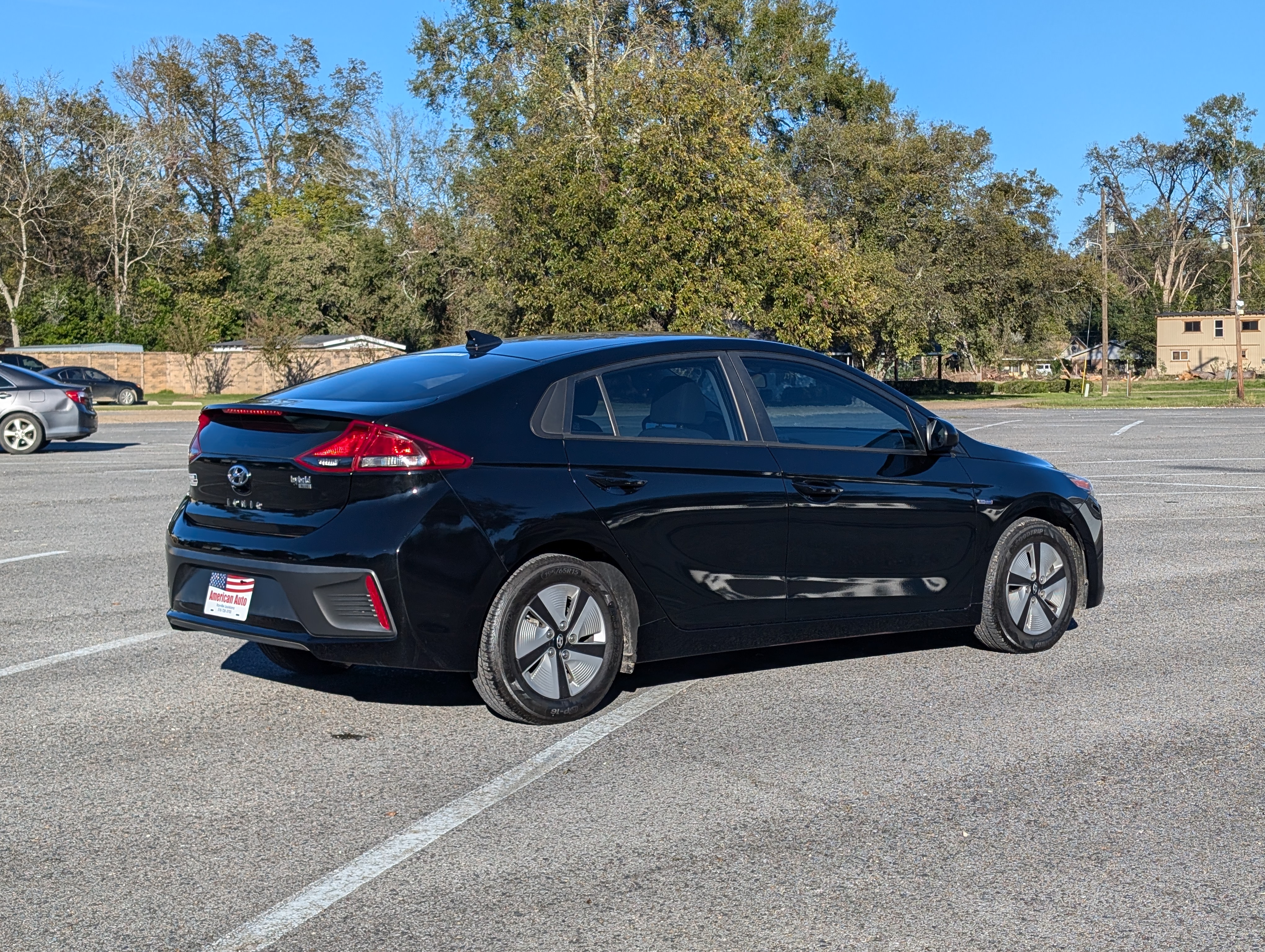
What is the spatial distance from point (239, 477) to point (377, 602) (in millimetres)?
883

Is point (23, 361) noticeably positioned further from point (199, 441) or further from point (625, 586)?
point (625, 586)

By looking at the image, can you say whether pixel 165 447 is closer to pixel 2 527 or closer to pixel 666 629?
pixel 2 527

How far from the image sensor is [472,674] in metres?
5.83

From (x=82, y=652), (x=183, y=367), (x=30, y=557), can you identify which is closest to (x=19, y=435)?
(x=30, y=557)

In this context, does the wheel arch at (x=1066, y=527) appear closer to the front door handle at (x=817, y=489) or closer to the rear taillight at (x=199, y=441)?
the front door handle at (x=817, y=489)

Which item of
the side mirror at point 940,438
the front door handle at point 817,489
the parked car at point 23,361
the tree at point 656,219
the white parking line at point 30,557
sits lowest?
the white parking line at point 30,557

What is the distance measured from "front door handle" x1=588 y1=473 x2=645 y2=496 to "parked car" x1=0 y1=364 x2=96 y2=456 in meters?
18.0

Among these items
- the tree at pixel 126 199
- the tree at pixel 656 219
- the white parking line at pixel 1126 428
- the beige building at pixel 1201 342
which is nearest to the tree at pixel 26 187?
the tree at pixel 126 199

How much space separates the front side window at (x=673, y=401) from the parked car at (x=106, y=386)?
47217 millimetres

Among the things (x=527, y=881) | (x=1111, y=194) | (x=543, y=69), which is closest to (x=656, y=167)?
(x=543, y=69)

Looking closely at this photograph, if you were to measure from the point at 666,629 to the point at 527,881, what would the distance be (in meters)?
2.14

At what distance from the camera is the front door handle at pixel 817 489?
647 cm

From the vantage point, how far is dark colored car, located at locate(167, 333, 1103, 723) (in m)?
5.52

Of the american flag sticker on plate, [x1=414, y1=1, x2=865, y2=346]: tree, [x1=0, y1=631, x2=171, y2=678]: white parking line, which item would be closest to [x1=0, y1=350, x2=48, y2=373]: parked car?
[x1=414, y1=1, x2=865, y2=346]: tree
